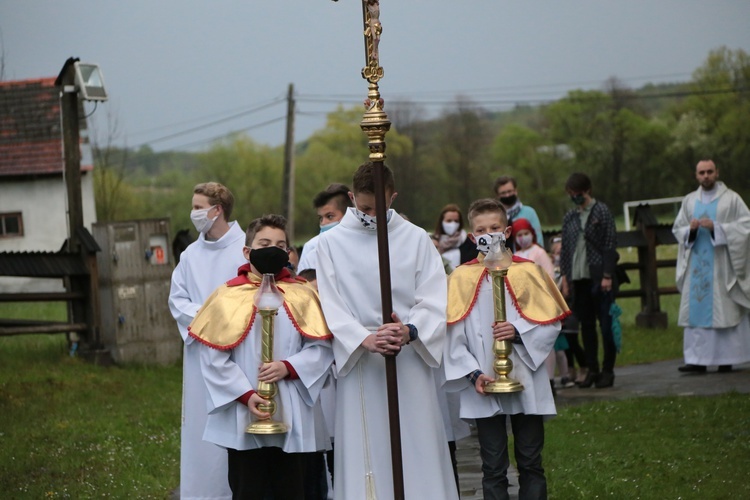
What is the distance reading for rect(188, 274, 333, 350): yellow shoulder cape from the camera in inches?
237

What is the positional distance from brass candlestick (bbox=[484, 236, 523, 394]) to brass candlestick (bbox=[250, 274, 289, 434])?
1171 mm

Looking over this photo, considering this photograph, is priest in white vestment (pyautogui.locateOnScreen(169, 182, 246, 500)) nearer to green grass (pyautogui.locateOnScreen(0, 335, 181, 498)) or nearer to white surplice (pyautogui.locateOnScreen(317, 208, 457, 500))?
green grass (pyautogui.locateOnScreen(0, 335, 181, 498))

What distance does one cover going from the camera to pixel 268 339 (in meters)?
5.82

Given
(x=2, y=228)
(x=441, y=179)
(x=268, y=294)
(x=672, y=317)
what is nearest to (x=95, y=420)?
(x=268, y=294)

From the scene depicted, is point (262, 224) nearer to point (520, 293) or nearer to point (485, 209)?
point (485, 209)

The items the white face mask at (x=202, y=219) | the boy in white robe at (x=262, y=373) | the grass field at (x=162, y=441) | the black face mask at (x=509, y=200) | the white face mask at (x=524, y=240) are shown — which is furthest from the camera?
the black face mask at (x=509, y=200)

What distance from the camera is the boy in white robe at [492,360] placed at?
6.41m

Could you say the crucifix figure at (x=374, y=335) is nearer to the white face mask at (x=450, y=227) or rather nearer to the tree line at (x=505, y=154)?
the white face mask at (x=450, y=227)

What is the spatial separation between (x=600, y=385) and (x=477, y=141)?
122 feet

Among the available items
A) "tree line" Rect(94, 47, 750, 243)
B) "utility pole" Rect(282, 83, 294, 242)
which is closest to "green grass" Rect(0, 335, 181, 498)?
"utility pole" Rect(282, 83, 294, 242)

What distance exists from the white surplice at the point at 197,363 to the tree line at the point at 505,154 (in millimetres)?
32083

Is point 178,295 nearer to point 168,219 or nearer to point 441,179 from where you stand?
point 168,219

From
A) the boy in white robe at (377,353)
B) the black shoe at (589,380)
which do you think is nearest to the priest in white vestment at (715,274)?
the black shoe at (589,380)

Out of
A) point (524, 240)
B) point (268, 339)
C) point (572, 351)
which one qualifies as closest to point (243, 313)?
point (268, 339)
